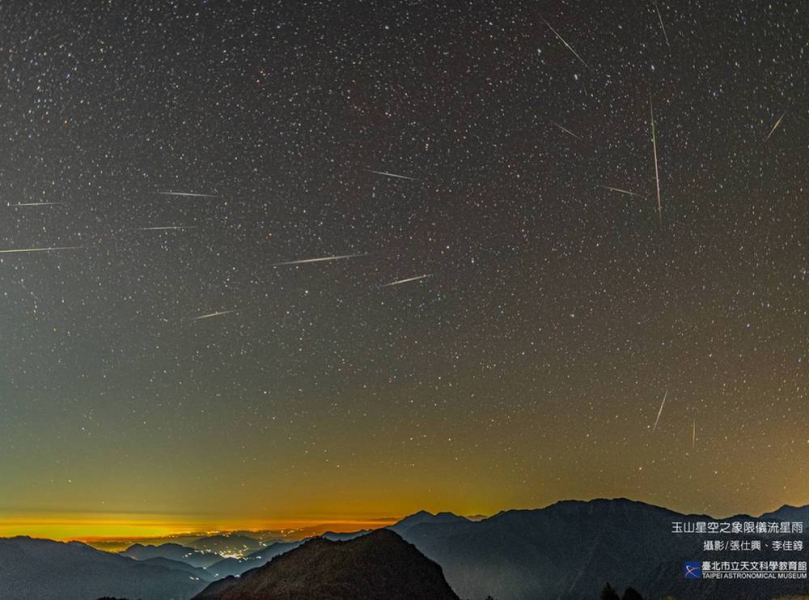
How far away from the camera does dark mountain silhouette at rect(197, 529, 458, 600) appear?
54.2m

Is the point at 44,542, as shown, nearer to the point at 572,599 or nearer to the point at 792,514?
the point at 572,599

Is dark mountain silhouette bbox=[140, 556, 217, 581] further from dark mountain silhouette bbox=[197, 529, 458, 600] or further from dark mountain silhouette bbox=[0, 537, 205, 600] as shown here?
dark mountain silhouette bbox=[197, 529, 458, 600]

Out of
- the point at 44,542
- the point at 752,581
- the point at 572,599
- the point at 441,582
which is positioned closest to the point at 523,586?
the point at 572,599

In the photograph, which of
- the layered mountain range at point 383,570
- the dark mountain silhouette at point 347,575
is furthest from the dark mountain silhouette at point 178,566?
the dark mountain silhouette at point 347,575

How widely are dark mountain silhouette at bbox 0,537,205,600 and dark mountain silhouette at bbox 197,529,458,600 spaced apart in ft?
312

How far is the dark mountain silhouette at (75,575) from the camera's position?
14326 cm

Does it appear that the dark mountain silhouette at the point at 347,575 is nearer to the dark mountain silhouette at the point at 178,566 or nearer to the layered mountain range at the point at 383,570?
the layered mountain range at the point at 383,570

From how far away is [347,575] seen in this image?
184 ft

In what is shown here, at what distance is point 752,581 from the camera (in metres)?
98.1

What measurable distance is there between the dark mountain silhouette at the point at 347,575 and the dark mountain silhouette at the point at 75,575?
312 feet

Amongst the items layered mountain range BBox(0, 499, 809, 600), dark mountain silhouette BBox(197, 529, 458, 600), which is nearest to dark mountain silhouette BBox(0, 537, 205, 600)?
layered mountain range BBox(0, 499, 809, 600)

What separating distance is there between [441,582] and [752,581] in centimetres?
5734

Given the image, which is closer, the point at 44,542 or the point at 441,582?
the point at 441,582

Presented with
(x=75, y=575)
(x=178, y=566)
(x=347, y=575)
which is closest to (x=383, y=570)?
(x=347, y=575)
